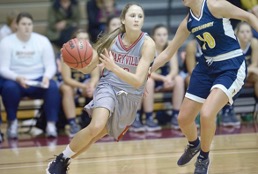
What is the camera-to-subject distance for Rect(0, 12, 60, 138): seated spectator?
300 inches

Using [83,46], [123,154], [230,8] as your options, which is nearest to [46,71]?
[123,154]

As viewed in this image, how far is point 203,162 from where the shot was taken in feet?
17.1

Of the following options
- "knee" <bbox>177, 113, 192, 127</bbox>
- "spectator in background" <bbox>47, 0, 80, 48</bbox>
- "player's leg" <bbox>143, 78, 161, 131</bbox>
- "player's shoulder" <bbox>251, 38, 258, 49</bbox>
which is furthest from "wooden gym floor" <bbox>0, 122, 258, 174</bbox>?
"spectator in background" <bbox>47, 0, 80, 48</bbox>

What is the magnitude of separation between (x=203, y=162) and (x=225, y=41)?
1051mm

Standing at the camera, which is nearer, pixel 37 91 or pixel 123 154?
pixel 123 154

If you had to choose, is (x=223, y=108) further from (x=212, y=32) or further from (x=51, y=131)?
(x=212, y=32)

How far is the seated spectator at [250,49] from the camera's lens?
8.33 m

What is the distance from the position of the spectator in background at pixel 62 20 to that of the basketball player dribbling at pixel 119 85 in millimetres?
3661

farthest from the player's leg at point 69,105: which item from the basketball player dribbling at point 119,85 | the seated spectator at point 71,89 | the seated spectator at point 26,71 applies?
the basketball player dribbling at point 119,85

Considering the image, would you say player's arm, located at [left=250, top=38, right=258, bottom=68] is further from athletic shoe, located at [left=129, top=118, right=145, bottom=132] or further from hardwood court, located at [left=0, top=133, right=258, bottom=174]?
athletic shoe, located at [left=129, top=118, right=145, bottom=132]

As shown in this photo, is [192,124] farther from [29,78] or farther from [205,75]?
[29,78]

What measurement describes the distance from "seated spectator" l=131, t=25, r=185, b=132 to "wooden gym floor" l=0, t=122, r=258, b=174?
1.04 ft

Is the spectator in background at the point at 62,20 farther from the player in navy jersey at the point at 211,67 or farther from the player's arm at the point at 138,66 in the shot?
the player's arm at the point at 138,66

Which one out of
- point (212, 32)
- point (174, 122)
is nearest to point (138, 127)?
point (174, 122)
